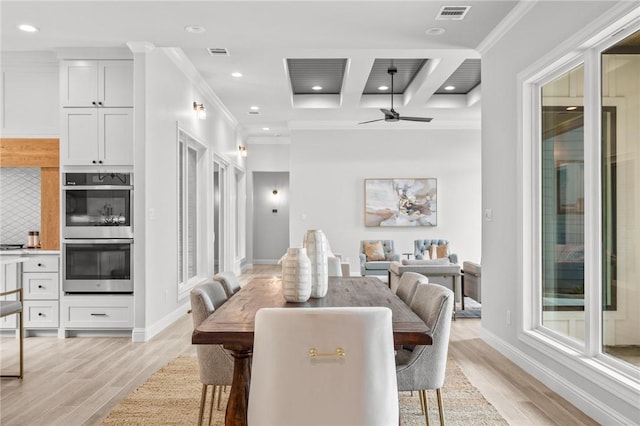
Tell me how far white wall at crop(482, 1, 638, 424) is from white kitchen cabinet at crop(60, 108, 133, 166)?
344cm

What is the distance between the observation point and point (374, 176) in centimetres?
931

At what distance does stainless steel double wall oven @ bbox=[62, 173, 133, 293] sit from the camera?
4.54m

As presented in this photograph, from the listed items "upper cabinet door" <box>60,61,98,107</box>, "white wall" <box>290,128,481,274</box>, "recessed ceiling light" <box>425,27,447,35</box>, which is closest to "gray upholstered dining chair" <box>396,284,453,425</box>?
"recessed ceiling light" <box>425,27,447,35</box>

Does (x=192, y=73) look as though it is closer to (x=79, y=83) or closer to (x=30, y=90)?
(x=79, y=83)

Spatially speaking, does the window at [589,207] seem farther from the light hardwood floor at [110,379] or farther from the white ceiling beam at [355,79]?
the white ceiling beam at [355,79]

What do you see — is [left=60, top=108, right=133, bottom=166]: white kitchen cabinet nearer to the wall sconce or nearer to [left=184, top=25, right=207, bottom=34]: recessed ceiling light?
[left=184, top=25, right=207, bottom=34]: recessed ceiling light

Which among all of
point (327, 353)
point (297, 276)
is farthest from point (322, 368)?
point (297, 276)

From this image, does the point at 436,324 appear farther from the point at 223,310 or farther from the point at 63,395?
the point at 63,395

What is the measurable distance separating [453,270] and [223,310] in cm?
387

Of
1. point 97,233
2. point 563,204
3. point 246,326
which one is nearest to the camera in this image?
point 246,326

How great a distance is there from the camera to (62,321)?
181 inches

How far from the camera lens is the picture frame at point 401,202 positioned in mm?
9203

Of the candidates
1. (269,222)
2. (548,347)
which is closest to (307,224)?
(269,222)

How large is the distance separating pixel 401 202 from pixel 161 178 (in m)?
5.39
